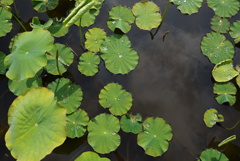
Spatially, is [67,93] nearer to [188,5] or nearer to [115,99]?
[115,99]

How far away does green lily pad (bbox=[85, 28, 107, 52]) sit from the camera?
356 centimetres

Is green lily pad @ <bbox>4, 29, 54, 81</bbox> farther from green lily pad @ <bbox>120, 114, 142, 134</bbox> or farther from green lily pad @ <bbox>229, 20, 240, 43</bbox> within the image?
green lily pad @ <bbox>229, 20, 240, 43</bbox>

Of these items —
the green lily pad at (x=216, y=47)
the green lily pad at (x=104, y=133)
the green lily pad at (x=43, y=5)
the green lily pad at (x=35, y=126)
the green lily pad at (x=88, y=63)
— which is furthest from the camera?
the green lily pad at (x=43, y=5)

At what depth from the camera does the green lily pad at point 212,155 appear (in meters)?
3.05

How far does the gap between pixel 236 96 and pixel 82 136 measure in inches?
79.5

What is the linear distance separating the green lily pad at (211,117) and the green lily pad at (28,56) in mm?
1993

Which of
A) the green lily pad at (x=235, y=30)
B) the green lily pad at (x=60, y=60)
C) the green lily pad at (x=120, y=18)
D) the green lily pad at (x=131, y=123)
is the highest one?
the green lily pad at (x=120, y=18)

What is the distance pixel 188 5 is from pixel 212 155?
218cm

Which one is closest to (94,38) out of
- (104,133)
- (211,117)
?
(104,133)

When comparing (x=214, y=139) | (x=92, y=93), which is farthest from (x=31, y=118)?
(x=214, y=139)

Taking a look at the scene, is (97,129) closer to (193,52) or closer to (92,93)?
(92,93)

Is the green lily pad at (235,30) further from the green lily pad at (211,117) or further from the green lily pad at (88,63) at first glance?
the green lily pad at (88,63)

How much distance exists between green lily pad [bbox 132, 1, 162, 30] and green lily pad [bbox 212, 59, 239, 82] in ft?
3.32

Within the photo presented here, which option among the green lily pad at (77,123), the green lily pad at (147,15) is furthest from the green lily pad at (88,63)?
the green lily pad at (147,15)
